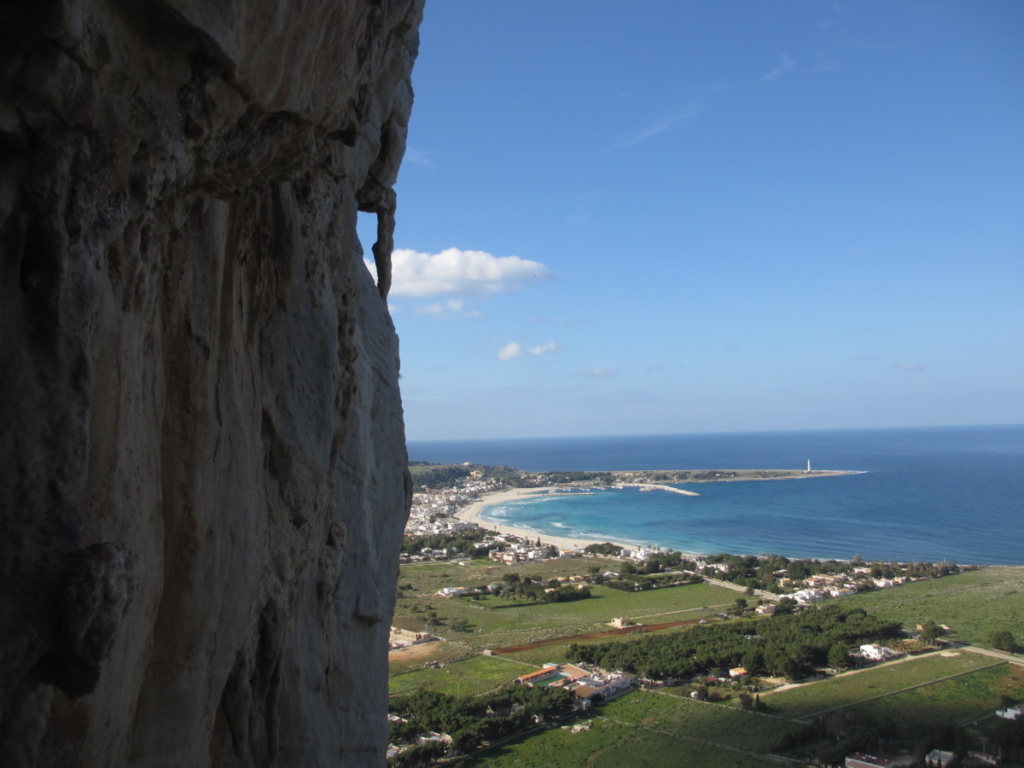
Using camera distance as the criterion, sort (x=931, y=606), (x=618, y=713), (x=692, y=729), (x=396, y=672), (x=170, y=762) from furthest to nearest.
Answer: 1. (x=931, y=606)
2. (x=396, y=672)
3. (x=618, y=713)
4. (x=692, y=729)
5. (x=170, y=762)

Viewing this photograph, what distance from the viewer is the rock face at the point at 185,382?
9.54 ft

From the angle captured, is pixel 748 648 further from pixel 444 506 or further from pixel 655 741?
pixel 444 506

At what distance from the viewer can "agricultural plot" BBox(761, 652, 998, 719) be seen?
94.4 feet

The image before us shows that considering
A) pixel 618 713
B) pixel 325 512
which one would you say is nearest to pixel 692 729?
pixel 618 713

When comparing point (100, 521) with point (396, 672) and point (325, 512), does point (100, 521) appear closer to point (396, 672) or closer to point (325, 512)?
point (325, 512)

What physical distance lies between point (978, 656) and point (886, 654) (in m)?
4.08

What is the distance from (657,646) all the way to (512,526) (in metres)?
52.1

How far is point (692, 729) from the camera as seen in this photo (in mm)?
27000

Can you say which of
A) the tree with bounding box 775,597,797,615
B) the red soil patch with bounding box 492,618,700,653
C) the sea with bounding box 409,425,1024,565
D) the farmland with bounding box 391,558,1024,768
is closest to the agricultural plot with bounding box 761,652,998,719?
the farmland with bounding box 391,558,1024,768

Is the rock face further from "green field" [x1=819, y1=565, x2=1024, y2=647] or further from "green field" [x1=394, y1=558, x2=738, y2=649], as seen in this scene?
"green field" [x1=819, y1=565, x2=1024, y2=647]

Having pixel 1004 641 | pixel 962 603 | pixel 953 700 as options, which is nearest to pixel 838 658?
pixel 953 700

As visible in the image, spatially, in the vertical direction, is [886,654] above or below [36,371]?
below

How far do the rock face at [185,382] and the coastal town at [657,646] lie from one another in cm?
1931

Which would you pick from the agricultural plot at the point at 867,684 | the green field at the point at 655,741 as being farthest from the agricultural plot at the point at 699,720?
the agricultural plot at the point at 867,684
